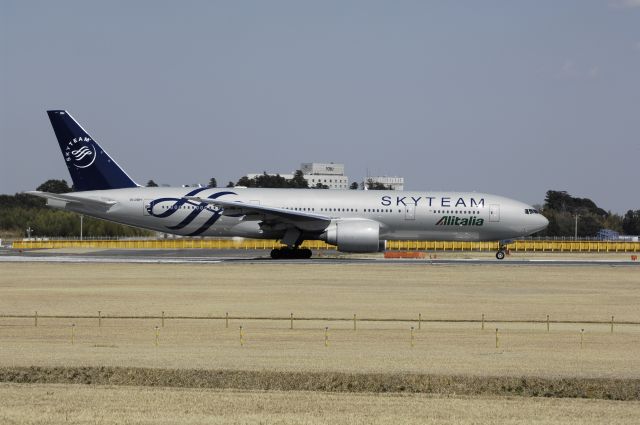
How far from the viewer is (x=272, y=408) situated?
55.7 feet

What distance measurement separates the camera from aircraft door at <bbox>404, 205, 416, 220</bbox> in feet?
190

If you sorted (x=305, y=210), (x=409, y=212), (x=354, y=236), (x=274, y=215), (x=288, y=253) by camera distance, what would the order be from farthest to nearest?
(x=288, y=253) → (x=409, y=212) → (x=305, y=210) → (x=274, y=215) → (x=354, y=236)

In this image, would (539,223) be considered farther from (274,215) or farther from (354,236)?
(274,215)

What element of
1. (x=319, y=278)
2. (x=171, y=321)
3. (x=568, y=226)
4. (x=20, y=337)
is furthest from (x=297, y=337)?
(x=568, y=226)

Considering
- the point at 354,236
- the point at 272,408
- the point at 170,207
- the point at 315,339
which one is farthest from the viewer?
the point at 170,207

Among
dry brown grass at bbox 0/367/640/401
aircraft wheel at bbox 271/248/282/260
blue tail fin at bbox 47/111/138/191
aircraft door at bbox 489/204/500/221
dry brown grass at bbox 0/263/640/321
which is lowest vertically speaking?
dry brown grass at bbox 0/367/640/401

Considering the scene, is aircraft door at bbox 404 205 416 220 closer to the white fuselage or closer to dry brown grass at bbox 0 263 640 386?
the white fuselage

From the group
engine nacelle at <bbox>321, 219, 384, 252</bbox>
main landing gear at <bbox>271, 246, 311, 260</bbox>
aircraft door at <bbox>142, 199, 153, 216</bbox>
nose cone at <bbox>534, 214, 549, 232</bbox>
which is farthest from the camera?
nose cone at <bbox>534, 214, 549, 232</bbox>

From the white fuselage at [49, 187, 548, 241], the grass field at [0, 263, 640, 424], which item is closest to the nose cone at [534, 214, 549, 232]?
the white fuselage at [49, 187, 548, 241]

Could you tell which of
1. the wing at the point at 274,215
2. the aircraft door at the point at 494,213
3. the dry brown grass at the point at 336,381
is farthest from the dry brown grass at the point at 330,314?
the aircraft door at the point at 494,213

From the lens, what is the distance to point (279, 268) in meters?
50.4

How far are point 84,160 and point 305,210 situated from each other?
13.9 metres

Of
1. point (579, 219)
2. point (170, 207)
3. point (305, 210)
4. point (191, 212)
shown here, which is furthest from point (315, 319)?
point (579, 219)

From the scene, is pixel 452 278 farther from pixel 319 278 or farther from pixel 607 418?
pixel 607 418
